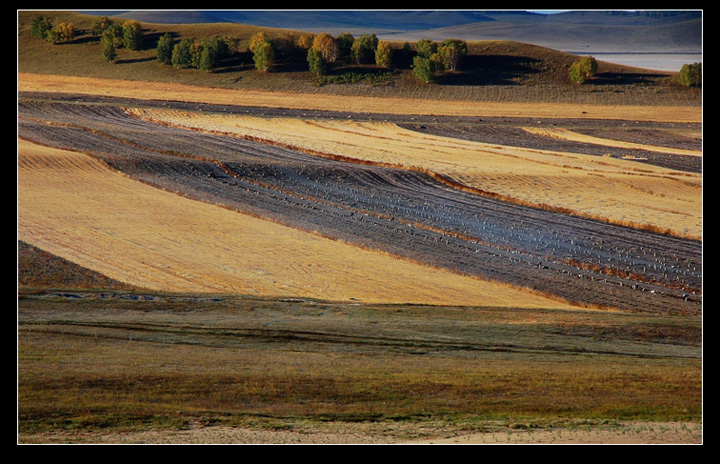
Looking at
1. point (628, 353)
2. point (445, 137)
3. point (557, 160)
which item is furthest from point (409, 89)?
point (628, 353)

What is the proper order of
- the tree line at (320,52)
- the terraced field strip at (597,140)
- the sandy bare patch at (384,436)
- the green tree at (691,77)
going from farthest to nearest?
the tree line at (320,52) → the green tree at (691,77) → the terraced field strip at (597,140) → the sandy bare patch at (384,436)

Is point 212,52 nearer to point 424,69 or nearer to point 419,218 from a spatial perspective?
point 424,69

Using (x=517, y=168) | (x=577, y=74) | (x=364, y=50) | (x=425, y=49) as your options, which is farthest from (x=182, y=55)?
(x=517, y=168)

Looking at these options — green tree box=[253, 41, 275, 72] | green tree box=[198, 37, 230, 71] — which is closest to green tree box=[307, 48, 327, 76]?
green tree box=[253, 41, 275, 72]

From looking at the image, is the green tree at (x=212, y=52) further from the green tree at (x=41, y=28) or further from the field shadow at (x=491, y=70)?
the field shadow at (x=491, y=70)

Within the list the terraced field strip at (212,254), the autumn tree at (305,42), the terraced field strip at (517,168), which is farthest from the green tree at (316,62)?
the terraced field strip at (212,254)
